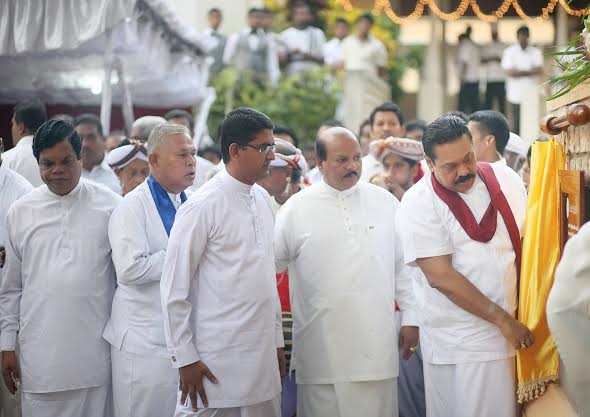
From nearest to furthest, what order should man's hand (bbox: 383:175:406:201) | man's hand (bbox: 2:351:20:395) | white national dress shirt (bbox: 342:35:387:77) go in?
man's hand (bbox: 2:351:20:395) → man's hand (bbox: 383:175:406:201) → white national dress shirt (bbox: 342:35:387:77)

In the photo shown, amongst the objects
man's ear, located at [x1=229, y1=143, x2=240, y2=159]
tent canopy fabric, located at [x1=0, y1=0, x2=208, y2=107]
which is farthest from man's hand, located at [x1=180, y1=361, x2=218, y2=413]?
tent canopy fabric, located at [x1=0, y1=0, x2=208, y2=107]

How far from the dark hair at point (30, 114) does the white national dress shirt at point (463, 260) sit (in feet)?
11.3

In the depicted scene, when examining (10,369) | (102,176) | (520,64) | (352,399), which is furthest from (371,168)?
(520,64)

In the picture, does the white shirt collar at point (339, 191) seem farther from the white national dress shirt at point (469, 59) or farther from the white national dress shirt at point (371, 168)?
the white national dress shirt at point (469, 59)

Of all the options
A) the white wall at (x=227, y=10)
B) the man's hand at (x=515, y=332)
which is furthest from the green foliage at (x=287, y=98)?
the man's hand at (x=515, y=332)

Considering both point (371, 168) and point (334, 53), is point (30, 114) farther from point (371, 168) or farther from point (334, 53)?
point (334, 53)

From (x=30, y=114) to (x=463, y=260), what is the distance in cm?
388

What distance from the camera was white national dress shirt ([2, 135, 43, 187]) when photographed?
6.69 metres

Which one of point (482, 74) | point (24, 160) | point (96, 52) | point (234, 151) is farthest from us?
point (482, 74)

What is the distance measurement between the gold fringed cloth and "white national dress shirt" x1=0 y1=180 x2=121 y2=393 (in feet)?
7.40

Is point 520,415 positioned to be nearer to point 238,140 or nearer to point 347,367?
point 347,367

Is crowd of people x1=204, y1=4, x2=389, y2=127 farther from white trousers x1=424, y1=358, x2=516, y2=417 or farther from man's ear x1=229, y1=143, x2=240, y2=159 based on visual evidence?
white trousers x1=424, y1=358, x2=516, y2=417

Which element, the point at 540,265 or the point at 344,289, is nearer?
the point at 540,265

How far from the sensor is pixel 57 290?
4.82m
